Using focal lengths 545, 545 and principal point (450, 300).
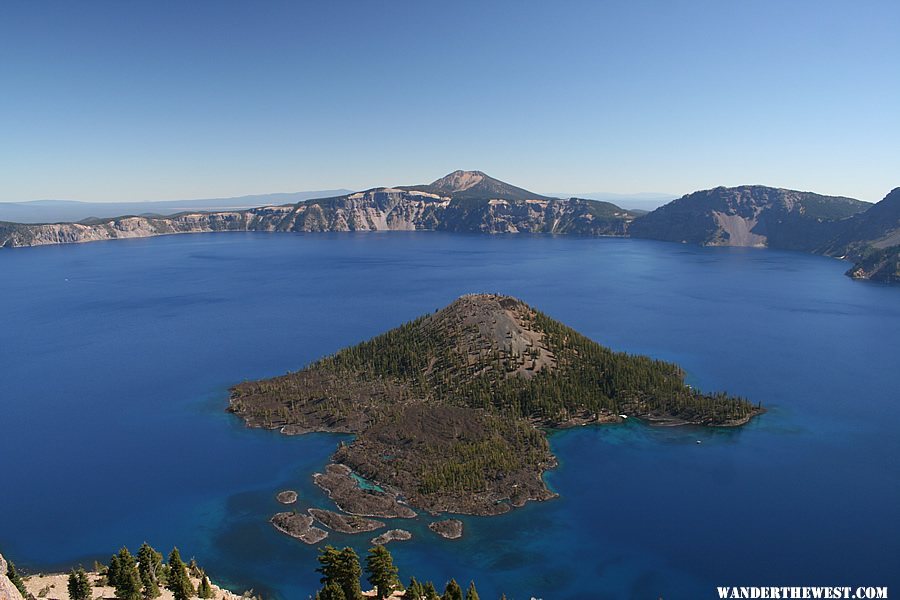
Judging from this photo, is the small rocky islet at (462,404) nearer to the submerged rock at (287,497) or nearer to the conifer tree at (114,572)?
the submerged rock at (287,497)

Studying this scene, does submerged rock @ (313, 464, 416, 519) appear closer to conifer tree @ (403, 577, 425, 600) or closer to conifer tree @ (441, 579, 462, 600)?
conifer tree @ (403, 577, 425, 600)

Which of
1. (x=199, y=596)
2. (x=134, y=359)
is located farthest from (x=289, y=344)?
(x=199, y=596)

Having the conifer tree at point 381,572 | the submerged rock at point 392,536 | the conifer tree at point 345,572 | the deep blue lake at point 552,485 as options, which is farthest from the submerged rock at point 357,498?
the conifer tree at point 345,572

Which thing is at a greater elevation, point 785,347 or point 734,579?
point 785,347

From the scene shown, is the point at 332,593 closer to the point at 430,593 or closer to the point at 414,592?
the point at 414,592

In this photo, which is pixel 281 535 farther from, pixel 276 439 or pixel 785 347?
pixel 785 347

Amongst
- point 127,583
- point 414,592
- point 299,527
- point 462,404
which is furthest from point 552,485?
point 127,583
